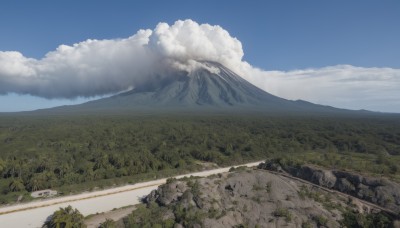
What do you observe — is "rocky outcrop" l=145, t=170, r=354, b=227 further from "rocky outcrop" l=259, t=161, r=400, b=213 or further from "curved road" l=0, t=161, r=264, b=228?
"curved road" l=0, t=161, r=264, b=228

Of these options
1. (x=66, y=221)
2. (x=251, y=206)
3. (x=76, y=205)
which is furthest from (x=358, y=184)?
(x=76, y=205)

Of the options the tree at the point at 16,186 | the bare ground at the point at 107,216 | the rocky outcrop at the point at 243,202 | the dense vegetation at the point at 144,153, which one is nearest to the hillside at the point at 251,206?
the rocky outcrop at the point at 243,202

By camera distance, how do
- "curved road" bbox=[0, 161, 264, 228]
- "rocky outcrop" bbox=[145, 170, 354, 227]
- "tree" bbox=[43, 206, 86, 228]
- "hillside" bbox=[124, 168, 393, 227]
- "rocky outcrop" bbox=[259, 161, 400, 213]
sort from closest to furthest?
1. "hillside" bbox=[124, 168, 393, 227]
2. "tree" bbox=[43, 206, 86, 228]
3. "rocky outcrop" bbox=[145, 170, 354, 227]
4. "rocky outcrop" bbox=[259, 161, 400, 213]
5. "curved road" bbox=[0, 161, 264, 228]

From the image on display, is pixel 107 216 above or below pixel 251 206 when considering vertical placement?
below

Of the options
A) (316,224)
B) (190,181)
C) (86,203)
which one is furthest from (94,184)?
(316,224)

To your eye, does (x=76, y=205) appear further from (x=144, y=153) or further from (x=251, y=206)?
(x=144, y=153)

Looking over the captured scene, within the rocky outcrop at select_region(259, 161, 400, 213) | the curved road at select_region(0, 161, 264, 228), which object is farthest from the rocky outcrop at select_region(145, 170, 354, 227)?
the curved road at select_region(0, 161, 264, 228)
